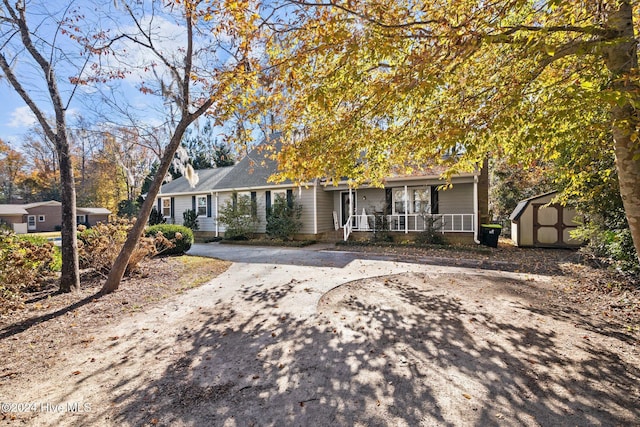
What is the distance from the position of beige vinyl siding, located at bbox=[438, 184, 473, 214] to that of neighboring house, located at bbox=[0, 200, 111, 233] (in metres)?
35.9

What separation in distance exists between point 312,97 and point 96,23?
5562mm

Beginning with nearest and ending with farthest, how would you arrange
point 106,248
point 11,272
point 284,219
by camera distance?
point 11,272 → point 106,248 → point 284,219

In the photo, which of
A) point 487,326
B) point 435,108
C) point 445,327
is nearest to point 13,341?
point 445,327

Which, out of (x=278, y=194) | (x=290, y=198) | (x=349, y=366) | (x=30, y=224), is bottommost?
(x=349, y=366)

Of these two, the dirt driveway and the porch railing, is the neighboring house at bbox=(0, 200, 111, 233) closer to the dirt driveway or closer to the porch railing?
the porch railing

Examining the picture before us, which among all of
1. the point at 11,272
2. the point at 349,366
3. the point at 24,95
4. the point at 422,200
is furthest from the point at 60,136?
the point at 422,200

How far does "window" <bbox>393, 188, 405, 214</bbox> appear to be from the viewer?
590 inches

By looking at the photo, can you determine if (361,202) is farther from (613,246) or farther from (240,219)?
(613,246)

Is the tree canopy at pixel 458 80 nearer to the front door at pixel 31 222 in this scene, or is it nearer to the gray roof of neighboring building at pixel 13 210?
the gray roof of neighboring building at pixel 13 210

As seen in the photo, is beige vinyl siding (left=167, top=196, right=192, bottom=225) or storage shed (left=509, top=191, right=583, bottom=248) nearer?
storage shed (left=509, top=191, right=583, bottom=248)

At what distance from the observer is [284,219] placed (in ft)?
49.3

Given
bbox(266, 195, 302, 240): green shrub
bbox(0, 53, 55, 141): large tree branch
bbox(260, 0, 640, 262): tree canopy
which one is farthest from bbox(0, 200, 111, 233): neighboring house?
bbox(260, 0, 640, 262): tree canopy

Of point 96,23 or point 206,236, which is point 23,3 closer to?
point 96,23

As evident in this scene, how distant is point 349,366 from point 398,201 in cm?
1259
